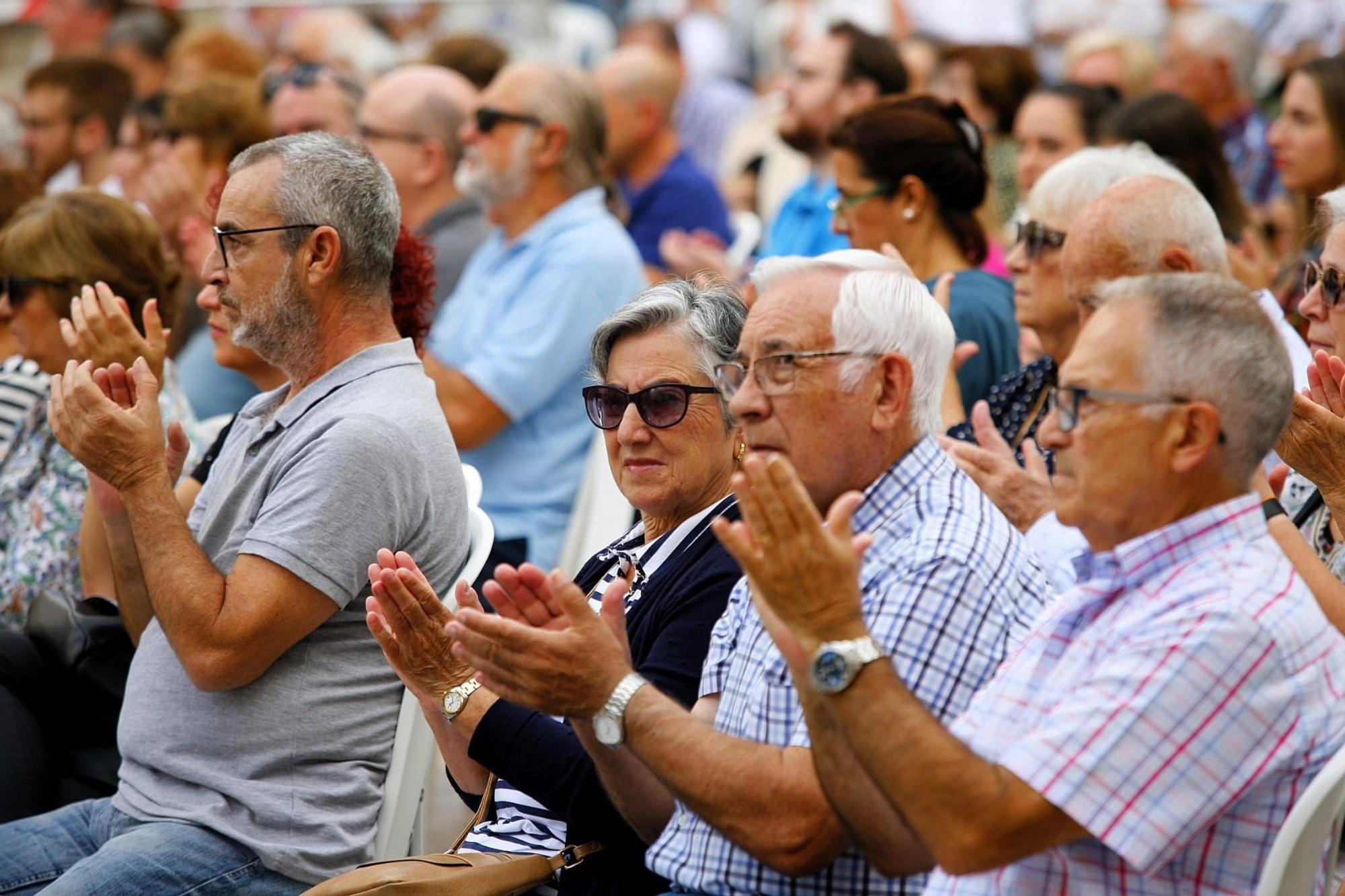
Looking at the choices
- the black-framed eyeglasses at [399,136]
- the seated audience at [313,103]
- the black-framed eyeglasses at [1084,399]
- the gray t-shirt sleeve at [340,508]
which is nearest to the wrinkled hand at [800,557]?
the black-framed eyeglasses at [1084,399]

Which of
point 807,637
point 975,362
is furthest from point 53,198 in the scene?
point 807,637

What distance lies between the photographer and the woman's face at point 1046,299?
370cm

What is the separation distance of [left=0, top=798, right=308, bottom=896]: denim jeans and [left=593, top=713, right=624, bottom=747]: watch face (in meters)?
0.98

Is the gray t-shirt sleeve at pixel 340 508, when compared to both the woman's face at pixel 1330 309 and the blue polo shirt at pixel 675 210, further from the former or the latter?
the blue polo shirt at pixel 675 210

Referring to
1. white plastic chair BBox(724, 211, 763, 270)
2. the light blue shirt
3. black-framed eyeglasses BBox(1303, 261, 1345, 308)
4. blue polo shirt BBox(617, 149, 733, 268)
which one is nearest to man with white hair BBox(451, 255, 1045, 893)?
black-framed eyeglasses BBox(1303, 261, 1345, 308)

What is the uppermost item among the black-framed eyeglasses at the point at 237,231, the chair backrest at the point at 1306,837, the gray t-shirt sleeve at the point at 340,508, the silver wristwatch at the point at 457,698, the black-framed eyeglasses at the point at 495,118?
the black-framed eyeglasses at the point at 495,118

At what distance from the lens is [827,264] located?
8.11ft

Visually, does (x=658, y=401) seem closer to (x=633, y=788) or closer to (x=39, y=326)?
(x=633, y=788)

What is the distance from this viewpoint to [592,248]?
5.02 meters

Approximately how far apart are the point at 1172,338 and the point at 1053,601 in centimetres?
41

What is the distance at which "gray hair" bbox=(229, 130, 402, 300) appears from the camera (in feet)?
10.5

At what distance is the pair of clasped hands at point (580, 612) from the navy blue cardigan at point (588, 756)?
15cm

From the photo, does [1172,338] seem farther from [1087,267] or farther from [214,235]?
[214,235]

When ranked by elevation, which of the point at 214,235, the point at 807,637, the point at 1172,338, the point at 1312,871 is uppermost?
the point at 214,235
